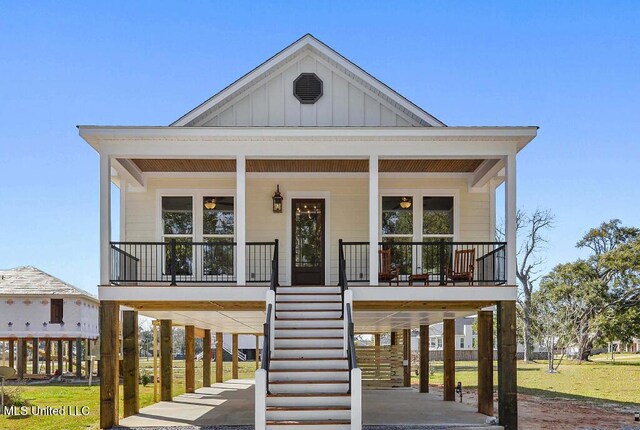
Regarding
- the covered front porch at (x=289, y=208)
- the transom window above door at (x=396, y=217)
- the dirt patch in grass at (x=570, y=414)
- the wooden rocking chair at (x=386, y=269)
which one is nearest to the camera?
the dirt patch in grass at (x=570, y=414)

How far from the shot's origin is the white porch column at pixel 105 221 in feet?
46.7

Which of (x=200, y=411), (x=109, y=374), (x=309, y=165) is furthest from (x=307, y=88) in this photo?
(x=200, y=411)

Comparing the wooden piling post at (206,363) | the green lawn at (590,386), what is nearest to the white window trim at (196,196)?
the wooden piling post at (206,363)

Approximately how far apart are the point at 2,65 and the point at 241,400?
20.8m

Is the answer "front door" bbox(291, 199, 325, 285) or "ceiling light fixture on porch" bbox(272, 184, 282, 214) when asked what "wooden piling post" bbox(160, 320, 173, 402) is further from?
"ceiling light fixture on porch" bbox(272, 184, 282, 214)

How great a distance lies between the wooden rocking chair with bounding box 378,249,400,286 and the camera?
51.4 feet

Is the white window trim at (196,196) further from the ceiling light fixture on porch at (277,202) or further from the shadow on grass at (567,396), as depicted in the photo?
the shadow on grass at (567,396)

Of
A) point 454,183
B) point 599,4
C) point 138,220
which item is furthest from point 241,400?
point 599,4

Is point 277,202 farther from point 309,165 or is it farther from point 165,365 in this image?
point 165,365

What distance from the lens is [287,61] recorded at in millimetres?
16469

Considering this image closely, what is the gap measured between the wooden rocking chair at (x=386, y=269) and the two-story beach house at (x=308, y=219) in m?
0.05

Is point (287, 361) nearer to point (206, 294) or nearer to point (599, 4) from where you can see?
point (206, 294)

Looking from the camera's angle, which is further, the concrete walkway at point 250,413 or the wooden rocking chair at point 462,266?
the wooden rocking chair at point 462,266

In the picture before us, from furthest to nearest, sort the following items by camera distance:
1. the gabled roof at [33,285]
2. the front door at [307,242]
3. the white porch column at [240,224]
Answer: the gabled roof at [33,285]
the front door at [307,242]
the white porch column at [240,224]
